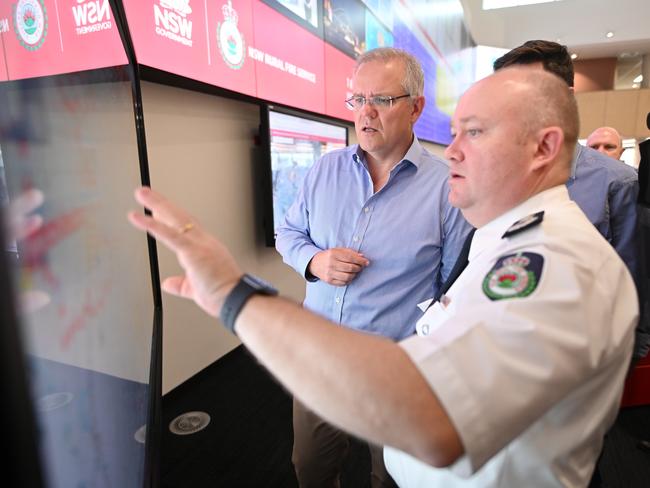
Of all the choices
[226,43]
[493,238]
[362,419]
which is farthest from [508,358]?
[226,43]

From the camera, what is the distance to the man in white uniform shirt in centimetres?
47

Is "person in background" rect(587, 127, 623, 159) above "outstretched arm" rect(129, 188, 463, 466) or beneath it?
above

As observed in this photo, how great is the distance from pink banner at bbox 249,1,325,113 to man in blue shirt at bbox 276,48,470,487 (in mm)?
1274

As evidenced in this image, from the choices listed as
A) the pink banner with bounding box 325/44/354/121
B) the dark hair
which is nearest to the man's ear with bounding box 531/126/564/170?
the dark hair

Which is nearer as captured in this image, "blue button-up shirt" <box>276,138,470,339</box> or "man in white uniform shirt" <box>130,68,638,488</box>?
"man in white uniform shirt" <box>130,68,638,488</box>

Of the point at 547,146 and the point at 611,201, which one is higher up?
the point at 547,146

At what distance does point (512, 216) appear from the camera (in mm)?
736

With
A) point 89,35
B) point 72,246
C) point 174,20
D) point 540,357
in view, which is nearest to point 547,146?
point 540,357

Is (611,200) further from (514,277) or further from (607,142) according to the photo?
(607,142)

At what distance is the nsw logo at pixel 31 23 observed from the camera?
53cm

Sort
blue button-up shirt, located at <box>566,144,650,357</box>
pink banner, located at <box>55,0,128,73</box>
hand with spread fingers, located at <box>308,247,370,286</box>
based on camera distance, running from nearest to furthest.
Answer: pink banner, located at <box>55,0,128,73</box> → hand with spread fingers, located at <box>308,247,370,286</box> → blue button-up shirt, located at <box>566,144,650,357</box>

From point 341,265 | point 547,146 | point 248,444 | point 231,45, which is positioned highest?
point 231,45

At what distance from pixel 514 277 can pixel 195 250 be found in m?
0.43

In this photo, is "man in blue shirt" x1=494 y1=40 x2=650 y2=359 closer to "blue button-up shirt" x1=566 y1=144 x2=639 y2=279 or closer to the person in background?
"blue button-up shirt" x1=566 y1=144 x2=639 y2=279
